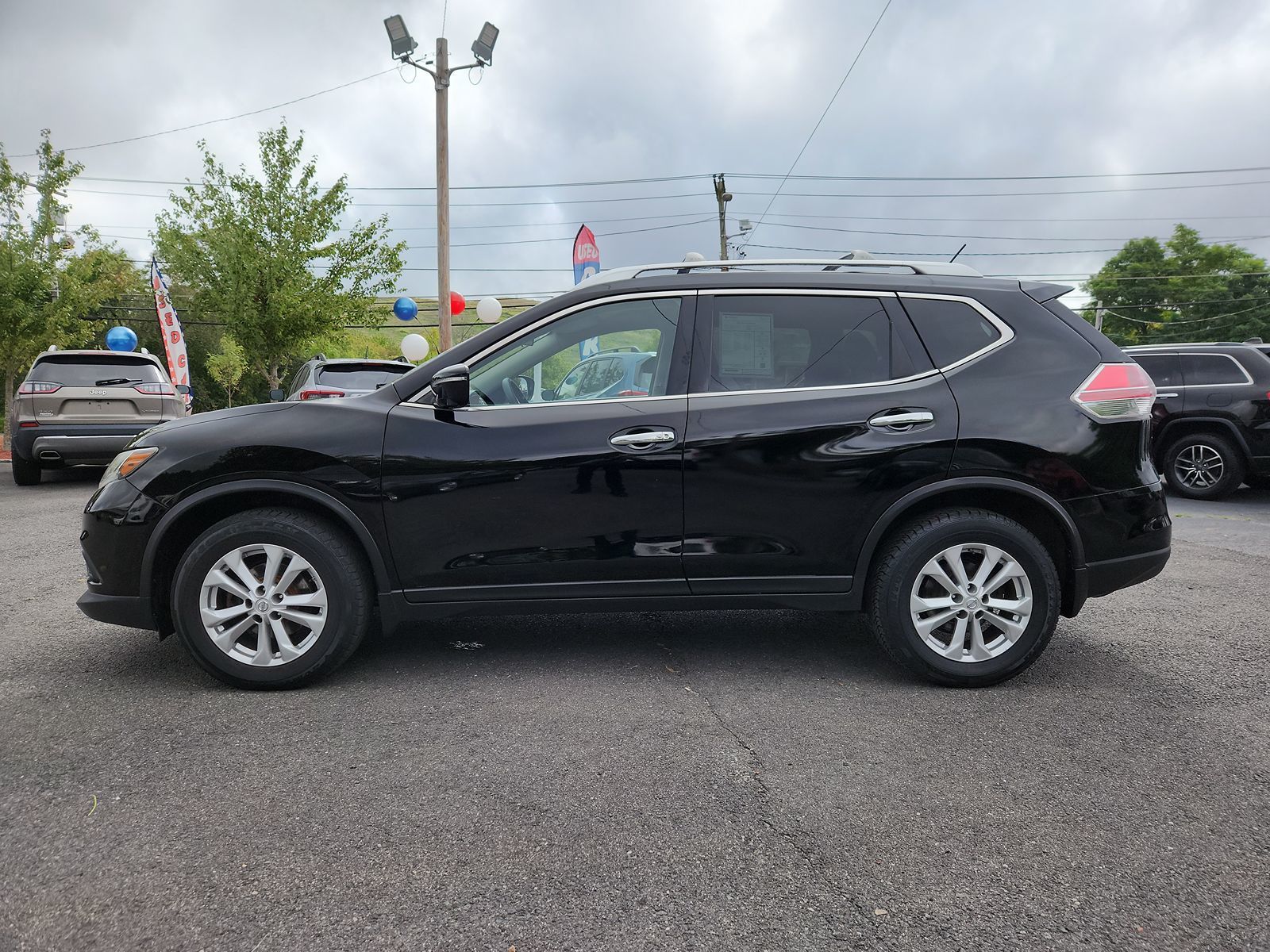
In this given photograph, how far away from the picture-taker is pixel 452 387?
3709 millimetres

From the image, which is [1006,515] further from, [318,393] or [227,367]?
[227,367]

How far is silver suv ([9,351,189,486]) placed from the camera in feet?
35.2

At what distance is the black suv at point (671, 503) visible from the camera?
12.2ft

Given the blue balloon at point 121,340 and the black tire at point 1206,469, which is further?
the blue balloon at point 121,340

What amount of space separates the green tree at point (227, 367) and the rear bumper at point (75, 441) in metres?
27.5

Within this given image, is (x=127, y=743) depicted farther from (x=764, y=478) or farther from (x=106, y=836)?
(x=764, y=478)

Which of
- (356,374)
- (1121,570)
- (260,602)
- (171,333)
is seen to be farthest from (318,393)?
(171,333)

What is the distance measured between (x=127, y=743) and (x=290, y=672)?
2.14ft

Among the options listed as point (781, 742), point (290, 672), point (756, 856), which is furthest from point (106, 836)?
point (781, 742)

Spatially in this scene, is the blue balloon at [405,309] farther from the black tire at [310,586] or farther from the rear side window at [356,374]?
the black tire at [310,586]

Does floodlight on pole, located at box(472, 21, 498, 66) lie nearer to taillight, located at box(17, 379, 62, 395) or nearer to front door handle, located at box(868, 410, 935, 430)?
taillight, located at box(17, 379, 62, 395)

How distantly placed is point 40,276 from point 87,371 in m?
14.1

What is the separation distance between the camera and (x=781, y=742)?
320 centimetres

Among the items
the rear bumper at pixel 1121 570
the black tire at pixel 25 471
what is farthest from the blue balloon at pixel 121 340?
the rear bumper at pixel 1121 570
